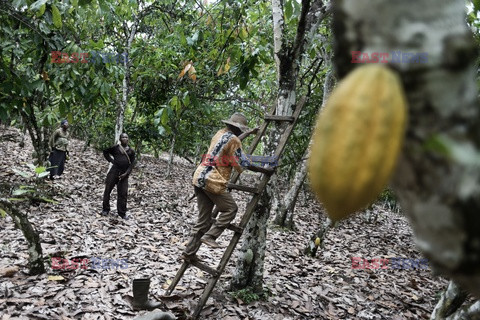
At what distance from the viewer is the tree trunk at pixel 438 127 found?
363 millimetres

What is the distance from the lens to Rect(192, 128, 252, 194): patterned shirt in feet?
10.4

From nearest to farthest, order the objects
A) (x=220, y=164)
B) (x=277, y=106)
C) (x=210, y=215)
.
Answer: (x=220, y=164) < (x=277, y=106) < (x=210, y=215)

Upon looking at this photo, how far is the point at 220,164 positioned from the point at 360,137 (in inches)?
112

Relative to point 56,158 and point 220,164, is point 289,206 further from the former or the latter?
point 56,158

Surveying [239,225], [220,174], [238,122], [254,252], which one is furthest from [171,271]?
[238,122]

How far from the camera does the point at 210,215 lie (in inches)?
136

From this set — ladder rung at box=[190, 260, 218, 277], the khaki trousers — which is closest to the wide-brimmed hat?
the khaki trousers

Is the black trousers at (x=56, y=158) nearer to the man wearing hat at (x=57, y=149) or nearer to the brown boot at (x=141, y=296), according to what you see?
the man wearing hat at (x=57, y=149)

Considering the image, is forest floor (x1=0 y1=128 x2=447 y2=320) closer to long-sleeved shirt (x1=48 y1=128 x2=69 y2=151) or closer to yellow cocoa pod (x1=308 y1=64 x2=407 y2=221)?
long-sleeved shirt (x1=48 y1=128 x2=69 y2=151)

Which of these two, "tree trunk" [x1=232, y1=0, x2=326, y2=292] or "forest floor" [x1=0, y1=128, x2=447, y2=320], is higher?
"tree trunk" [x1=232, y1=0, x2=326, y2=292]

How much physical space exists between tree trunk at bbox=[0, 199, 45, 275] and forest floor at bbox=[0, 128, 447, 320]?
0.29 feet

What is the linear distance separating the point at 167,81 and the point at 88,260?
4.37 m

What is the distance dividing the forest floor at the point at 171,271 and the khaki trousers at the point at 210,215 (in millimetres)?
530

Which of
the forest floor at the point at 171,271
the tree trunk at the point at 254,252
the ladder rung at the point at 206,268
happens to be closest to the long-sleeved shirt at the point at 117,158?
the forest floor at the point at 171,271
